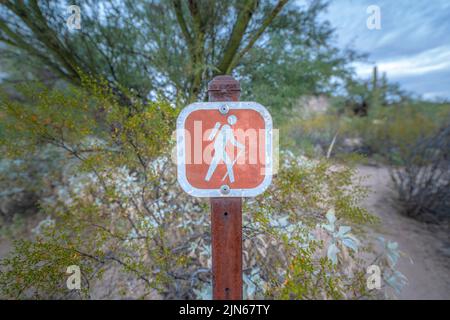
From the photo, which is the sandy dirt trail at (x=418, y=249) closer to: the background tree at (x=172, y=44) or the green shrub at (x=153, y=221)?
the green shrub at (x=153, y=221)

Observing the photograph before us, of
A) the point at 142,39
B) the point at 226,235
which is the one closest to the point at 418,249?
the point at 226,235

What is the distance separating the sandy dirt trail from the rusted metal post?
148 centimetres

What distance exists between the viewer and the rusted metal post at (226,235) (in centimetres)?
71

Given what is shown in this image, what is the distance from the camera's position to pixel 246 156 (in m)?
0.71

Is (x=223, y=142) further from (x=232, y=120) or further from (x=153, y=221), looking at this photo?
(x=153, y=221)

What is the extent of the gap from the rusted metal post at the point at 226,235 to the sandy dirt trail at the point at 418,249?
1.48m

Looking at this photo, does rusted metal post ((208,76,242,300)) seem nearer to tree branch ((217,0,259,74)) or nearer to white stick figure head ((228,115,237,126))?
white stick figure head ((228,115,237,126))

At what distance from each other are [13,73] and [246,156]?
358 cm

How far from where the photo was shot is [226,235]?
74 centimetres

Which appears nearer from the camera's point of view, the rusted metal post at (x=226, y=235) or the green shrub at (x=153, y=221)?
the rusted metal post at (x=226, y=235)

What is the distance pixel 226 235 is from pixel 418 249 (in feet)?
8.19

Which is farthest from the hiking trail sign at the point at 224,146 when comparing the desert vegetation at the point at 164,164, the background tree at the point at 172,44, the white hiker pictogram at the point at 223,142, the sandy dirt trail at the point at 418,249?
the sandy dirt trail at the point at 418,249

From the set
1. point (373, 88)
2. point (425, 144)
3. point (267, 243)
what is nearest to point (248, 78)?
point (267, 243)

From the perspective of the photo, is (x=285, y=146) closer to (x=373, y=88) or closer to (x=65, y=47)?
(x=65, y=47)
